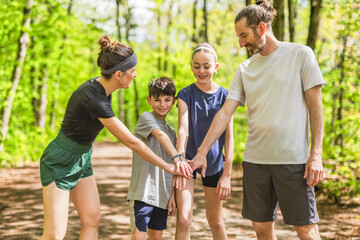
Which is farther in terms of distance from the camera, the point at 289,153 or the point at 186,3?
the point at 186,3

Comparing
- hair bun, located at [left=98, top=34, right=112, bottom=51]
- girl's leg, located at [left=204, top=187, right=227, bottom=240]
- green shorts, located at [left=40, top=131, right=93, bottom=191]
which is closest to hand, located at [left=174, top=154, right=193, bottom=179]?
girl's leg, located at [left=204, top=187, right=227, bottom=240]

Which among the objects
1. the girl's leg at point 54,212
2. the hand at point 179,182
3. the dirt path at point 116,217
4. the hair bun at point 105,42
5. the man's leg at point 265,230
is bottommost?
the dirt path at point 116,217

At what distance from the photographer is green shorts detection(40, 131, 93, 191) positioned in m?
2.91

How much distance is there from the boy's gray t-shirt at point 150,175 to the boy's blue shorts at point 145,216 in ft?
0.20

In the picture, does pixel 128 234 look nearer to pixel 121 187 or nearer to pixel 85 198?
pixel 85 198

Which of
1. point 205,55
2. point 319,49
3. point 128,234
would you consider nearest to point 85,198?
point 205,55

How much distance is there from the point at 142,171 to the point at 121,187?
560 centimetres

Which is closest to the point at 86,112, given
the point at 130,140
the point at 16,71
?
the point at 130,140

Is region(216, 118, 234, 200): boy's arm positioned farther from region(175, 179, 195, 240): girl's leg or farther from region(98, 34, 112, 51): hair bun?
region(98, 34, 112, 51): hair bun

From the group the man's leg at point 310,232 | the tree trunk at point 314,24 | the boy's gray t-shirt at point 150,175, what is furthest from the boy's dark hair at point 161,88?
the tree trunk at point 314,24

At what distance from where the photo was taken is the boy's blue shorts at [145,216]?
3156 mm

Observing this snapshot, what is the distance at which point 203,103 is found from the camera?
3359mm

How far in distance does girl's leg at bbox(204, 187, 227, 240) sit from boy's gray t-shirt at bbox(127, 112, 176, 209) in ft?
1.35

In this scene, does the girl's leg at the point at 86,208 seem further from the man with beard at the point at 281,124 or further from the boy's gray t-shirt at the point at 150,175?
the man with beard at the point at 281,124
